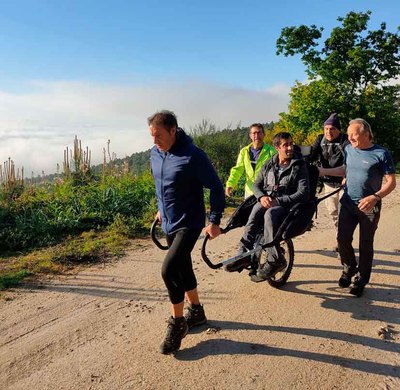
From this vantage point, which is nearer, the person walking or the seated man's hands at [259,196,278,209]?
the person walking

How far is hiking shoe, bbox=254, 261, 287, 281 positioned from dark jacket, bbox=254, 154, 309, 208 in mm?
705

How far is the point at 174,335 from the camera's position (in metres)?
3.64

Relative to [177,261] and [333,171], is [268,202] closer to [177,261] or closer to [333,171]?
[333,171]

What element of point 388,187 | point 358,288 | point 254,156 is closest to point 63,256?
point 254,156

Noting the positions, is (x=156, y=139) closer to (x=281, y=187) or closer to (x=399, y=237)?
(x=281, y=187)

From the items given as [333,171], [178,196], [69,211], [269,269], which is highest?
[333,171]

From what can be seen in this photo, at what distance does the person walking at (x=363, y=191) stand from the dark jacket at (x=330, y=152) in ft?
2.13

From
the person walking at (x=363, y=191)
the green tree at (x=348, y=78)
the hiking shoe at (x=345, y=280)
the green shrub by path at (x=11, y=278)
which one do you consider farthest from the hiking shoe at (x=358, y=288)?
the green tree at (x=348, y=78)

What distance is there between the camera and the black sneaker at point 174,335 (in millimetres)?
3602

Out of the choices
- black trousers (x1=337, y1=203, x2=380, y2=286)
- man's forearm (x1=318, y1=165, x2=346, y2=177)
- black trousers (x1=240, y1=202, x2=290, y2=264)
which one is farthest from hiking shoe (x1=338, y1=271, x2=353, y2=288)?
man's forearm (x1=318, y1=165, x2=346, y2=177)

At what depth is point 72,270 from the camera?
5887 mm

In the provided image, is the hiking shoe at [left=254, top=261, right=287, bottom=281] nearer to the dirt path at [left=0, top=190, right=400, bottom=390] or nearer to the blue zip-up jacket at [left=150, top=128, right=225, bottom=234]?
the dirt path at [left=0, top=190, right=400, bottom=390]

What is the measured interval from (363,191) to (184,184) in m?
2.33

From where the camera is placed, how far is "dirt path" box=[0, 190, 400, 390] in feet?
10.8
